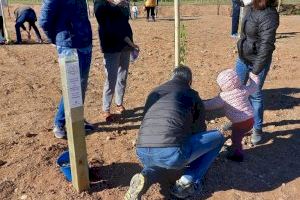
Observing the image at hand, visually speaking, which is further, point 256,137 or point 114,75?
Result: point 114,75

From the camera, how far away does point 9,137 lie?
5.15 meters

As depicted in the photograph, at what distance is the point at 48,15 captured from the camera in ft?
14.4

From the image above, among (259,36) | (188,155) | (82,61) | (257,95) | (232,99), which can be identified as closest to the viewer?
(188,155)

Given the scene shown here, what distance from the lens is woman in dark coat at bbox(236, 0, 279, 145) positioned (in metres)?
4.51

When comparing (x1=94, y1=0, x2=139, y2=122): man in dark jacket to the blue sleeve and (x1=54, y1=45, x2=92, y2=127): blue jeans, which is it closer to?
(x1=54, y1=45, x2=92, y2=127): blue jeans

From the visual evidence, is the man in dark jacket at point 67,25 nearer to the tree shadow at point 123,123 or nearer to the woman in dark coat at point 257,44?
the tree shadow at point 123,123

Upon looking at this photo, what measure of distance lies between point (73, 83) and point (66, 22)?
3.76ft

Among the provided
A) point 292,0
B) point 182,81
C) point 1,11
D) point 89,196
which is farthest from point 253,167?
point 292,0

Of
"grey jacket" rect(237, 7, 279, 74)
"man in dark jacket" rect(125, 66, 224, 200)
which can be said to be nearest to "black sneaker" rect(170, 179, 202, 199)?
"man in dark jacket" rect(125, 66, 224, 200)

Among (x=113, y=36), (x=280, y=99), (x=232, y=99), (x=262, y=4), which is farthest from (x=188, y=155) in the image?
(x=280, y=99)

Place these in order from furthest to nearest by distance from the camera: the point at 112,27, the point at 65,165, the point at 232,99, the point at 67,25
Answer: the point at 112,27
the point at 67,25
the point at 232,99
the point at 65,165

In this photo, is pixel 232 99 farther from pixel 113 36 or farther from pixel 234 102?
pixel 113 36

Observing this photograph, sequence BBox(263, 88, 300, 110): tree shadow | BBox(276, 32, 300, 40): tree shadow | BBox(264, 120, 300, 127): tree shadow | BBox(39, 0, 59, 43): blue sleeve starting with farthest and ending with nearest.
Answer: BBox(276, 32, 300, 40): tree shadow
BBox(263, 88, 300, 110): tree shadow
BBox(264, 120, 300, 127): tree shadow
BBox(39, 0, 59, 43): blue sleeve

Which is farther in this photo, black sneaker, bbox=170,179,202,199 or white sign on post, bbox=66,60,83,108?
black sneaker, bbox=170,179,202,199
